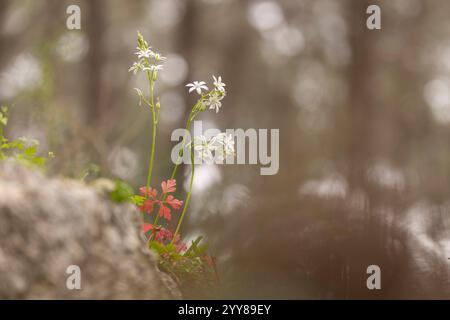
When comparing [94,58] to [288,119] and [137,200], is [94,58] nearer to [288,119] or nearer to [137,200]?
[288,119]

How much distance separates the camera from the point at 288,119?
10.7m

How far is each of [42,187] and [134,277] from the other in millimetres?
343

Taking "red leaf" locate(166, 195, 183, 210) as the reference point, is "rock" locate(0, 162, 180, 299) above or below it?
below

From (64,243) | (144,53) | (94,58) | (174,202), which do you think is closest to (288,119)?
(94,58)

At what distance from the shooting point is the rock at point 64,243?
1107mm

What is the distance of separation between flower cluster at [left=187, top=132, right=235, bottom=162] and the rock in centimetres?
40

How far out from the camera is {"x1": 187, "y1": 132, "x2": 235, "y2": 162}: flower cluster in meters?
1.68

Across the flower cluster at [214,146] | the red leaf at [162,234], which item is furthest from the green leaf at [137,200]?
the flower cluster at [214,146]

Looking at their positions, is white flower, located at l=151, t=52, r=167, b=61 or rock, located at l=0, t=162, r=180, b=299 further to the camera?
white flower, located at l=151, t=52, r=167, b=61

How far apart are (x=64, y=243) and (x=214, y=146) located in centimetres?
69

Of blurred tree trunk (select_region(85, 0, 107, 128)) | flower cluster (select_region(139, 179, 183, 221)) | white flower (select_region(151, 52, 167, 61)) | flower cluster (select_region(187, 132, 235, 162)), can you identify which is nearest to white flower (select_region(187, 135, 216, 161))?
flower cluster (select_region(187, 132, 235, 162))

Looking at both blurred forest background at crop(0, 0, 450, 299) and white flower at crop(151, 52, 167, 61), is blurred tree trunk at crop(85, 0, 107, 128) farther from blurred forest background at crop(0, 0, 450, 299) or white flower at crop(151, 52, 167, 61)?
white flower at crop(151, 52, 167, 61)

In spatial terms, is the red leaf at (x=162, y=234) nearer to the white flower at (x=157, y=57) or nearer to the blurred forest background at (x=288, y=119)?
the blurred forest background at (x=288, y=119)

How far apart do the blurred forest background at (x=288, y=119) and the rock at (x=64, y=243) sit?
306 millimetres
